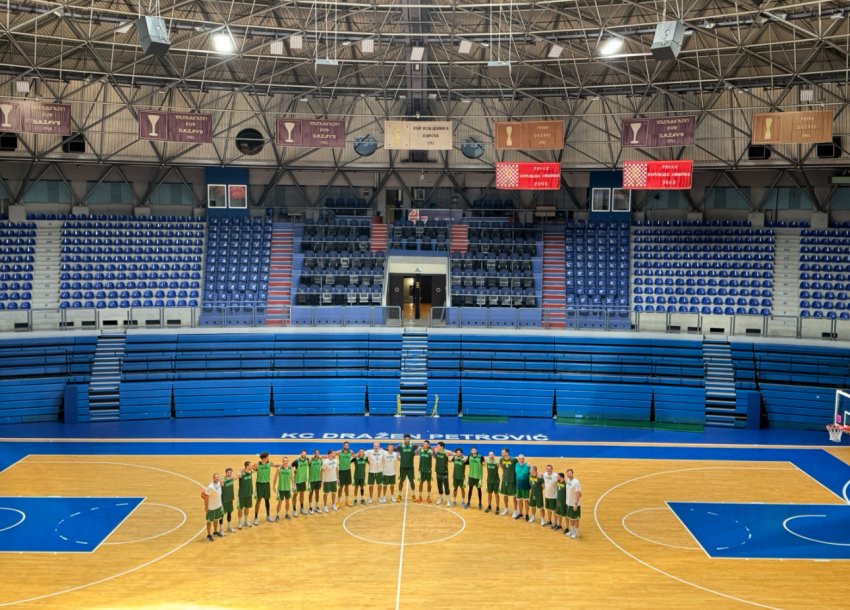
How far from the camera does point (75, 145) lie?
36.9m

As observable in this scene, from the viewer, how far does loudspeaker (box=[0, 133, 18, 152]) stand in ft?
118

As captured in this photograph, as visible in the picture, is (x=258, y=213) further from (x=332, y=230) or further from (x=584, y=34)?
(x=584, y=34)

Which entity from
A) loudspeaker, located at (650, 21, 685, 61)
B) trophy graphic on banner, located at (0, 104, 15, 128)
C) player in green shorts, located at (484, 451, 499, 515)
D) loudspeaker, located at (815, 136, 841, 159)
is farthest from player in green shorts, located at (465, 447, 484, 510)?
loudspeaker, located at (815, 136, 841, 159)

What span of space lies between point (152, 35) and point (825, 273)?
91.1 ft

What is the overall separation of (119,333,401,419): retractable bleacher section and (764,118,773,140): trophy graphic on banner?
15313 mm

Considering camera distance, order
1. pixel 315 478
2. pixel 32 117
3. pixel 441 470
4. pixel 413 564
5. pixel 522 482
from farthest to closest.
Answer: pixel 32 117 → pixel 441 470 → pixel 315 478 → pixel 522 482 → pixel 413 564

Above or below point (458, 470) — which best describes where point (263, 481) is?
below

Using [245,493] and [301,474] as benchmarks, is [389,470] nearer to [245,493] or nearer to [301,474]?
[301,474]

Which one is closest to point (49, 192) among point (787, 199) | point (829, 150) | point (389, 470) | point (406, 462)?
point (389, 470)

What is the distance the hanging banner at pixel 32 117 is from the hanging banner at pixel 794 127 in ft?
77.9

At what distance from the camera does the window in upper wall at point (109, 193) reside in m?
39.2

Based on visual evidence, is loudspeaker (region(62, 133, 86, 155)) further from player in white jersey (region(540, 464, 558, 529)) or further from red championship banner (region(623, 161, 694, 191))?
player in white jersey (region(540, 464, 558, 529))

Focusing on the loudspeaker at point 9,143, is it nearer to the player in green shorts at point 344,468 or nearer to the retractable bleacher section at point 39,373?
the retractable bleacher section at point 39,373

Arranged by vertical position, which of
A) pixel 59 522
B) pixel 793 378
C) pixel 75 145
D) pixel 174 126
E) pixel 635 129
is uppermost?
pixel 75 145
